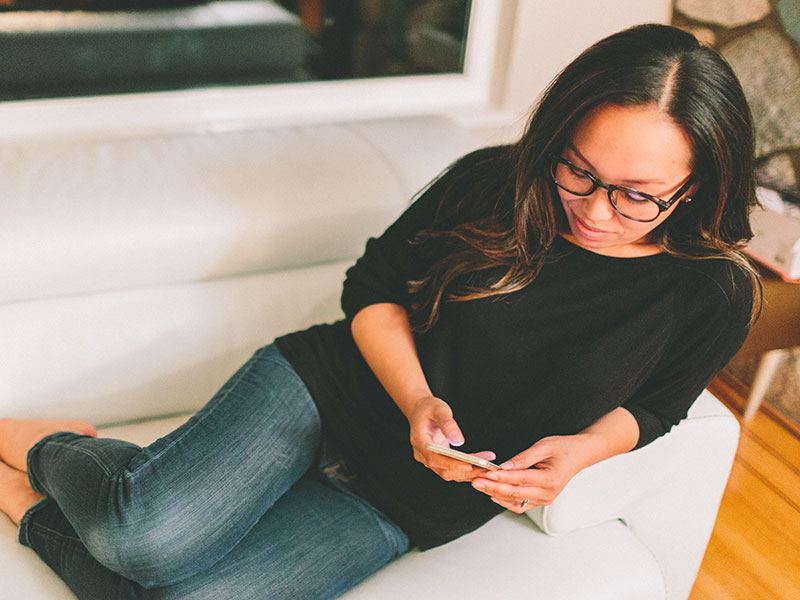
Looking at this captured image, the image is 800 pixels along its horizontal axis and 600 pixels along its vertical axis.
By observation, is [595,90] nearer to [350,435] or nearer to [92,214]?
[350,435]

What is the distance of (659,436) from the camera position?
111 centimetres

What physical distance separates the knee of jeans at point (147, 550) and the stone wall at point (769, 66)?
1.43 meters

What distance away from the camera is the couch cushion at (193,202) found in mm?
1290

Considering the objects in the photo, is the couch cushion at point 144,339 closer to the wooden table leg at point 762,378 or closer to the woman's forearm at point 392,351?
the woman's forearm at point 392,351

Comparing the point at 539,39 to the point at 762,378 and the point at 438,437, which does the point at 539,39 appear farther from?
the point at 438,437

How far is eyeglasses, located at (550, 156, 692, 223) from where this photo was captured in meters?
0.93

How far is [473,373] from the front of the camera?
1.11 meters

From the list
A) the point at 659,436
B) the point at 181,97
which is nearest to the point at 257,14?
the point at 181,97

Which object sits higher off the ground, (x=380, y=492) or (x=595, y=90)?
(x=595, y=90)

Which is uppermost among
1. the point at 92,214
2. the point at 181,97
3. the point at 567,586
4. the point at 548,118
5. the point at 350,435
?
the point at 548,118

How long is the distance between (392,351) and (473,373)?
0.13 meters

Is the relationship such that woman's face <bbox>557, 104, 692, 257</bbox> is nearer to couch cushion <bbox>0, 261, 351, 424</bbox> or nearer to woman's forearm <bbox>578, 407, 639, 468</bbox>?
woman's forearm <bbox>578, 407, 639, 468</bbox>

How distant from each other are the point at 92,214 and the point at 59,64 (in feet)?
1.79

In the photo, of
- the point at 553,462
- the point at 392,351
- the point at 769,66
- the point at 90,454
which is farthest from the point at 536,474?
the point at 769,66
